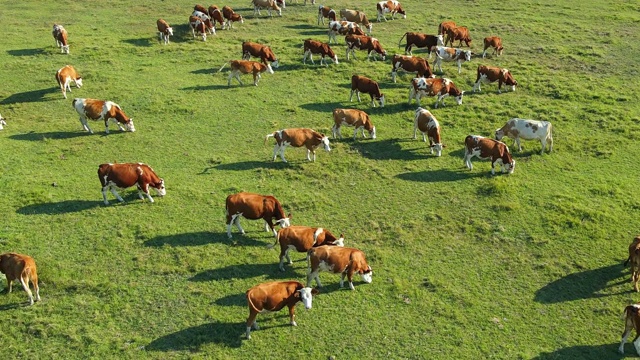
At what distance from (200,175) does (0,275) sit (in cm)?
746

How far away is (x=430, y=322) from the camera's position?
14.4 m

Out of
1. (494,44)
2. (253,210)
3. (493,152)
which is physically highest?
(494,44)

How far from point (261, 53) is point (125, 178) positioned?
13792mm

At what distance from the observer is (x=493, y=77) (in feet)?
92.8

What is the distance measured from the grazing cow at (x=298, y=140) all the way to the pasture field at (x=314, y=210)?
0.57m

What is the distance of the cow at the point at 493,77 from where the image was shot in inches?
1112

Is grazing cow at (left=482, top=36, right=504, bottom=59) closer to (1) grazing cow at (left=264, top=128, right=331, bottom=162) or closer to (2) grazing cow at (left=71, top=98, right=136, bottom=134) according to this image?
(1) grazing cow at (left=264, top=128, right=331, bottom=162)

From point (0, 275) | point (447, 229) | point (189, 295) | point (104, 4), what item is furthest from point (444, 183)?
point (104, 4)

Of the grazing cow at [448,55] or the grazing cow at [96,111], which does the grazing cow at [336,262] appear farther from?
the grazing cow at [448,55]

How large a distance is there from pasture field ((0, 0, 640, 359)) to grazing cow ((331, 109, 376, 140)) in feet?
1.93

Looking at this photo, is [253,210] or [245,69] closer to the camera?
[253,210]

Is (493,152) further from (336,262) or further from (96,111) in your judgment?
(96,111)

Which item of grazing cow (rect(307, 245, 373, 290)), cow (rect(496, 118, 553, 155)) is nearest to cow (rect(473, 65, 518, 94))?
cow (rect(496, 118, 553, 155))

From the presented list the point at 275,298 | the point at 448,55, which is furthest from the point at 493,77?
the point at 275,298
